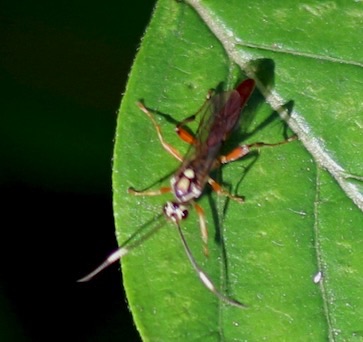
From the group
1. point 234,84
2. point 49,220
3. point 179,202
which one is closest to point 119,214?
point 179,202

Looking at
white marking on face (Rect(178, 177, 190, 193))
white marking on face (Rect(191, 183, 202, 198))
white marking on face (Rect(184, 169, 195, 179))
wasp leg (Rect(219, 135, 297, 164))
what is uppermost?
wasp leg (Rect(219, 135, 297, 164))

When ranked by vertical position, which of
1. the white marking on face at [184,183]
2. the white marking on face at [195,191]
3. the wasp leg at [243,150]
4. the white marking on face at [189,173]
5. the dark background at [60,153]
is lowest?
the dark background at [60,153]

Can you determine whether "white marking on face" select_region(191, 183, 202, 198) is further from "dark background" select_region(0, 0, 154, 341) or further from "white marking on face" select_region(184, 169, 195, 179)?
"dark background" select_region(0, 0, 154, 341)

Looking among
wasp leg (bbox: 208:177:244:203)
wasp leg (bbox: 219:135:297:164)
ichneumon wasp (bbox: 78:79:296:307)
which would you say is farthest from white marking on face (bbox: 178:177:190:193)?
wasp leg (bbox: 219:135:297:164)

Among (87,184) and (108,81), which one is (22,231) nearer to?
(87,184)

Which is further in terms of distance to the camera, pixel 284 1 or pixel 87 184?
pixel 87 184

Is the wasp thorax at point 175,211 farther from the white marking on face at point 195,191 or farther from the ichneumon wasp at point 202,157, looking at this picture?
the white marking on face at point 195,191

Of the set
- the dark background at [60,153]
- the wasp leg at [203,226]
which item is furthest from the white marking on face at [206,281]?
the dark background at [60,153]
